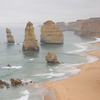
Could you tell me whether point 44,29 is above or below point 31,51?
above

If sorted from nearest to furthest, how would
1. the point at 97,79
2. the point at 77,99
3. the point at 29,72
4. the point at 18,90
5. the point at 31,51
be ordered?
the point at 77,99
the point at 18,90
the point at 97,79
the point at 29,72
the point at 31,51

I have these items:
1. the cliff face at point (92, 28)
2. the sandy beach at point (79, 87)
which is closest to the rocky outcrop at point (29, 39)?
the sandy beach at point (79, 87)

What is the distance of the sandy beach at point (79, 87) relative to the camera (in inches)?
→ 1074

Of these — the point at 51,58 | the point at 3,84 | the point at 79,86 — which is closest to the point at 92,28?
the point at 51,58

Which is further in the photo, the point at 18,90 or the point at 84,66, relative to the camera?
the point at 84,66

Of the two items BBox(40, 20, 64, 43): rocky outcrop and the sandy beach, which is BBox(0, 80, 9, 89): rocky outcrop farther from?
BBox(40, 20, 64, 43): rocky outcrop

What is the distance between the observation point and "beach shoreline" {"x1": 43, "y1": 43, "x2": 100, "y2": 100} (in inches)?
1074

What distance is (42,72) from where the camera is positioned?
4078 centimetres

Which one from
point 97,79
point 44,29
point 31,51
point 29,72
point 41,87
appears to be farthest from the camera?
point 44,29

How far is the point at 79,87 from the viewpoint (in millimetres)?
30812

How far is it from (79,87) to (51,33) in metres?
58.2

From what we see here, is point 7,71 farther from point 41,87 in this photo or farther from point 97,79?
point 97,79

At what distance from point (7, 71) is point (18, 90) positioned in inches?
495

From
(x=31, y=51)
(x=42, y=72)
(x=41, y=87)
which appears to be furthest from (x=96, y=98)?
(x=31, y=51)
